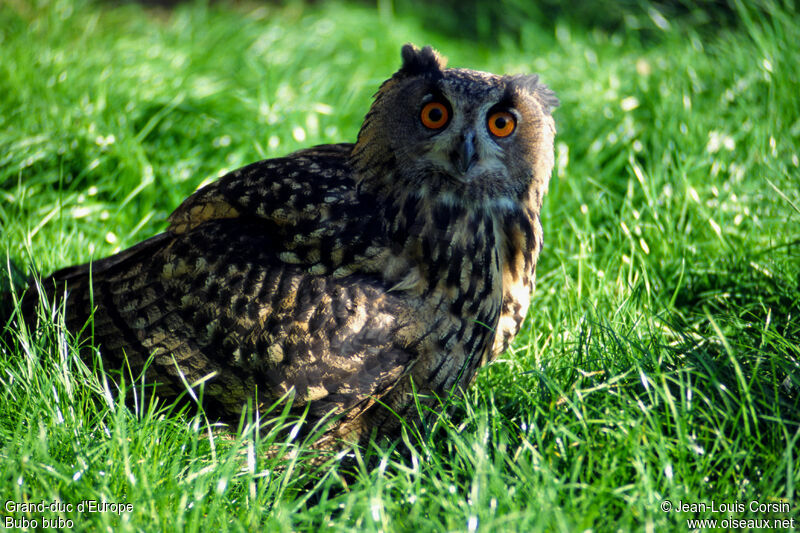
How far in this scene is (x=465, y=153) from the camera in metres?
2.26

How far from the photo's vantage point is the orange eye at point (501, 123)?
2.38 meters

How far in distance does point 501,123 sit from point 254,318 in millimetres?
1026

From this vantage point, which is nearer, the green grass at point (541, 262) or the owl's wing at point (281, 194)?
the green grass at point (541, 262)

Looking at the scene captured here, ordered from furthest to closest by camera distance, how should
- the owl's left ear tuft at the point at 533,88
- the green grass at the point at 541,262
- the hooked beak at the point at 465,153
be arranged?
the owl's left ear tuft at the point at 533,88, the hooked beak at the point at 465,153, the green grass at the point at 541,262

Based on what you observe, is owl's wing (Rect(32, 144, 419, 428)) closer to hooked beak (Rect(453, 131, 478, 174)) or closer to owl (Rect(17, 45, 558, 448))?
owl (Rect(17, 45, 558, 448))

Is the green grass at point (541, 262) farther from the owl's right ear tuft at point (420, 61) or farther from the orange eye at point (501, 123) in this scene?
the owl's right ear tuft at point (420, 61)

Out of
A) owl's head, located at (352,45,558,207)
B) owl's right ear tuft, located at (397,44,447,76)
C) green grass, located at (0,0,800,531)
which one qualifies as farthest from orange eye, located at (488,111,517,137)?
green grass, located at (0,0,800,531)

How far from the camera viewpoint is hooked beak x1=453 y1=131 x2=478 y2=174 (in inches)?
89.0

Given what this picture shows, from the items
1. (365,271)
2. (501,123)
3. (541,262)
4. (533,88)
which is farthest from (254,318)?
(541,262)

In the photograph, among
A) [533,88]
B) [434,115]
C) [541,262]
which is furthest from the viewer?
[541,262]

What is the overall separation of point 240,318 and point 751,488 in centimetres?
158

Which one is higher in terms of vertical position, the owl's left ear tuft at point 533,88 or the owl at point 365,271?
the owl's left ear tuft at point 533,88

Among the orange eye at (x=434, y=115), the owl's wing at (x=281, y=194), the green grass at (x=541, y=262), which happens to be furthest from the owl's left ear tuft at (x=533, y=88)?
the green grass at (x=541, y=262)

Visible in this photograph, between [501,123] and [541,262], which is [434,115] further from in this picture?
[541,262]
